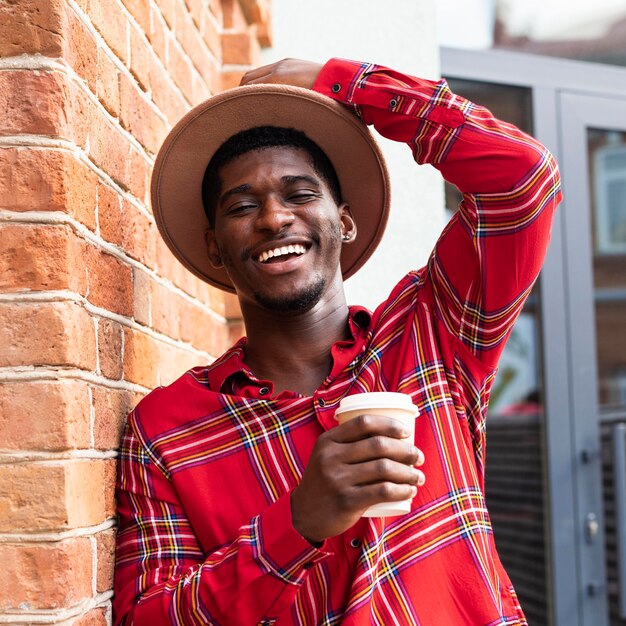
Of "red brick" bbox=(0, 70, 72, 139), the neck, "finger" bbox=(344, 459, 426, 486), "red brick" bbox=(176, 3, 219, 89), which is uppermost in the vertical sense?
"red brick" bbox=(176, 3, 219, 89)

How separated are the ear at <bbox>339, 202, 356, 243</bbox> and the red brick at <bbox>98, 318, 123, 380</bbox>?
0.64 meters

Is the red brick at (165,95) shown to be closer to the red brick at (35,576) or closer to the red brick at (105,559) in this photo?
the red brick at (105,559)

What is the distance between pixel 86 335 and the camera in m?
1.80

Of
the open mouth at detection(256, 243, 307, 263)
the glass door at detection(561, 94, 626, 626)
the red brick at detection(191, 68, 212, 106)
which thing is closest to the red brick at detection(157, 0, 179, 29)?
the red brick at detection(191, 68, 212, 106)

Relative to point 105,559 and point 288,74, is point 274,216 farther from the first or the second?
point 105,559

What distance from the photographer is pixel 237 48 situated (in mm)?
3312

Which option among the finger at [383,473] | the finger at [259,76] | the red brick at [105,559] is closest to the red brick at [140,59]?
the finger at [259,76]

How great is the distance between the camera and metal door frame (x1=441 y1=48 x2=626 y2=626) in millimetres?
4062

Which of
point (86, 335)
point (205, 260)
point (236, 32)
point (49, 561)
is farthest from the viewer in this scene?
point (236, 32)

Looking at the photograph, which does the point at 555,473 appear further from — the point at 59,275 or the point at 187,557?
the point at 59,275

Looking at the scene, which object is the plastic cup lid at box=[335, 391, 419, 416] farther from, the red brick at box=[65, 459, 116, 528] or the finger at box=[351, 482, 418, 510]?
the red brick at box=[65, 459, 116, 528]

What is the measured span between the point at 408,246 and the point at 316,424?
150 cm

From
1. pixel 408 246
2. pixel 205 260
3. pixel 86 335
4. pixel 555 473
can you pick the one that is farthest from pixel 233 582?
→ pixel 555 473

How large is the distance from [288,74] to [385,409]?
3.29 feet
